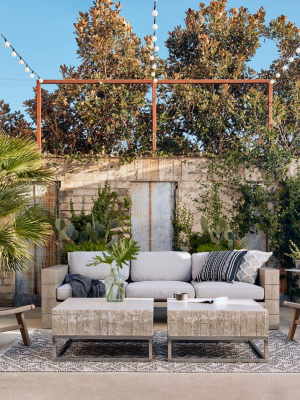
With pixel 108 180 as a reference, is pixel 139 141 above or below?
above

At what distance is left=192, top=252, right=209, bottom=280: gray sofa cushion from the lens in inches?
233

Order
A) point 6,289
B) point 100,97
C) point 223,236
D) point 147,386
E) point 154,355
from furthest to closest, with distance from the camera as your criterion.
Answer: point 100,97
point 6,289
point 223,236
point 154,355
point 147,386

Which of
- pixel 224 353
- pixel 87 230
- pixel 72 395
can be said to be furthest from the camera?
pixel 87 230

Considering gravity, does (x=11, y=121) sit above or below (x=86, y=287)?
above

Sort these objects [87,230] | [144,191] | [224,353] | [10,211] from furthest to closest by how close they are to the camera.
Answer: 1. [144,191]
2. [87,230]
3. [10,211]
4. [224,353]

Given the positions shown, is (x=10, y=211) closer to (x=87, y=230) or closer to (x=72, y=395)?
(x=87, y=230)

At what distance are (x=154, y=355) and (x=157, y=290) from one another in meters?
1.29

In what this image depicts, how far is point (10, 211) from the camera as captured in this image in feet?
18.2

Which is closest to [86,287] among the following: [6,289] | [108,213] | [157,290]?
[157,290]

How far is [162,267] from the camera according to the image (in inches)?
234

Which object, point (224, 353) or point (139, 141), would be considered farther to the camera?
point (139, 141)

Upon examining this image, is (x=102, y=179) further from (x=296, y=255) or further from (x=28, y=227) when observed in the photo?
(x=296, y=255)

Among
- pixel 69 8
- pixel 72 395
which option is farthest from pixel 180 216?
pixel 69 8

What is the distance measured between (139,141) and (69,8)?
12.3ft
